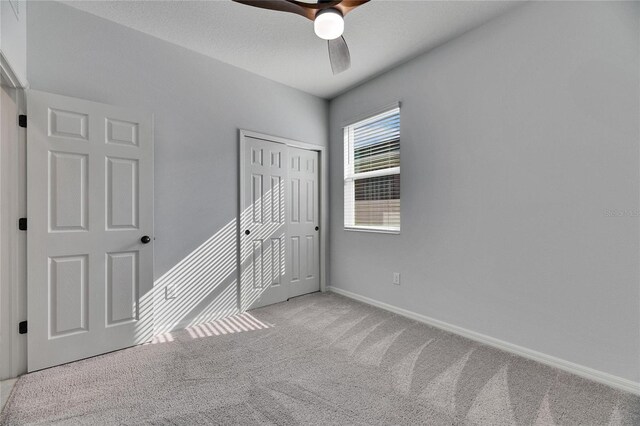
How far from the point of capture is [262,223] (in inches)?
132

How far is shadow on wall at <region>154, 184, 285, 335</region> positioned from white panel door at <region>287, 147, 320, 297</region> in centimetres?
17

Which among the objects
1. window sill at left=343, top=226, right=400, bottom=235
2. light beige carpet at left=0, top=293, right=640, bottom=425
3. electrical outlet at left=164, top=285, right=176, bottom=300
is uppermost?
window sill at left=343, top=226, right=400, bottom=235

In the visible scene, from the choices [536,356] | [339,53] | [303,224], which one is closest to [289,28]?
[339,53]

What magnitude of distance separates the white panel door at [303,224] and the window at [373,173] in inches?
18.2

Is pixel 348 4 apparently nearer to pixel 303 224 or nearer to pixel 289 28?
pixel 289 28

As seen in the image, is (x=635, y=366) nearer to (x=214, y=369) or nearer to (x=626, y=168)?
(x=626, y=168)

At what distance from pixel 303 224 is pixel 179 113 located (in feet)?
6.30

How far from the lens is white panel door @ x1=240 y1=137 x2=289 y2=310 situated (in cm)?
320

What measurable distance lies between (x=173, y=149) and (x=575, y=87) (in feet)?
10.8

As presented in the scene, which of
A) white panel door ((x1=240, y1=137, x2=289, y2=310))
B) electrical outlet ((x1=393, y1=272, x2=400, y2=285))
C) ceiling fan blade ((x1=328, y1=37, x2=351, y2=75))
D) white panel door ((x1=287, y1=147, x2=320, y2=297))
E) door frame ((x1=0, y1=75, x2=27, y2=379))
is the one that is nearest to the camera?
door frame ((x1=0, y1=75, x2=27, y2=379))

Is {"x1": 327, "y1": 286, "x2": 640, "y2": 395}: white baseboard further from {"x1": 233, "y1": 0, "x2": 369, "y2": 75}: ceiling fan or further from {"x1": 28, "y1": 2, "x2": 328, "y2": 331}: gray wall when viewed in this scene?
{"x1": 233, "y1": 0, "x2": 369, "y2": 75}: ceiling fan

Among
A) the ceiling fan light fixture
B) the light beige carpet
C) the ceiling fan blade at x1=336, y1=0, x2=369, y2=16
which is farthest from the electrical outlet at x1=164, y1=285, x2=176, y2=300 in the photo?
the ceiling fan blade at x1=336, y1=0, x2=369, y2=16

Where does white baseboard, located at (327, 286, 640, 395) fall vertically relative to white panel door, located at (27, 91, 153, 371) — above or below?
below

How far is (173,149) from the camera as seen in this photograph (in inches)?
106
